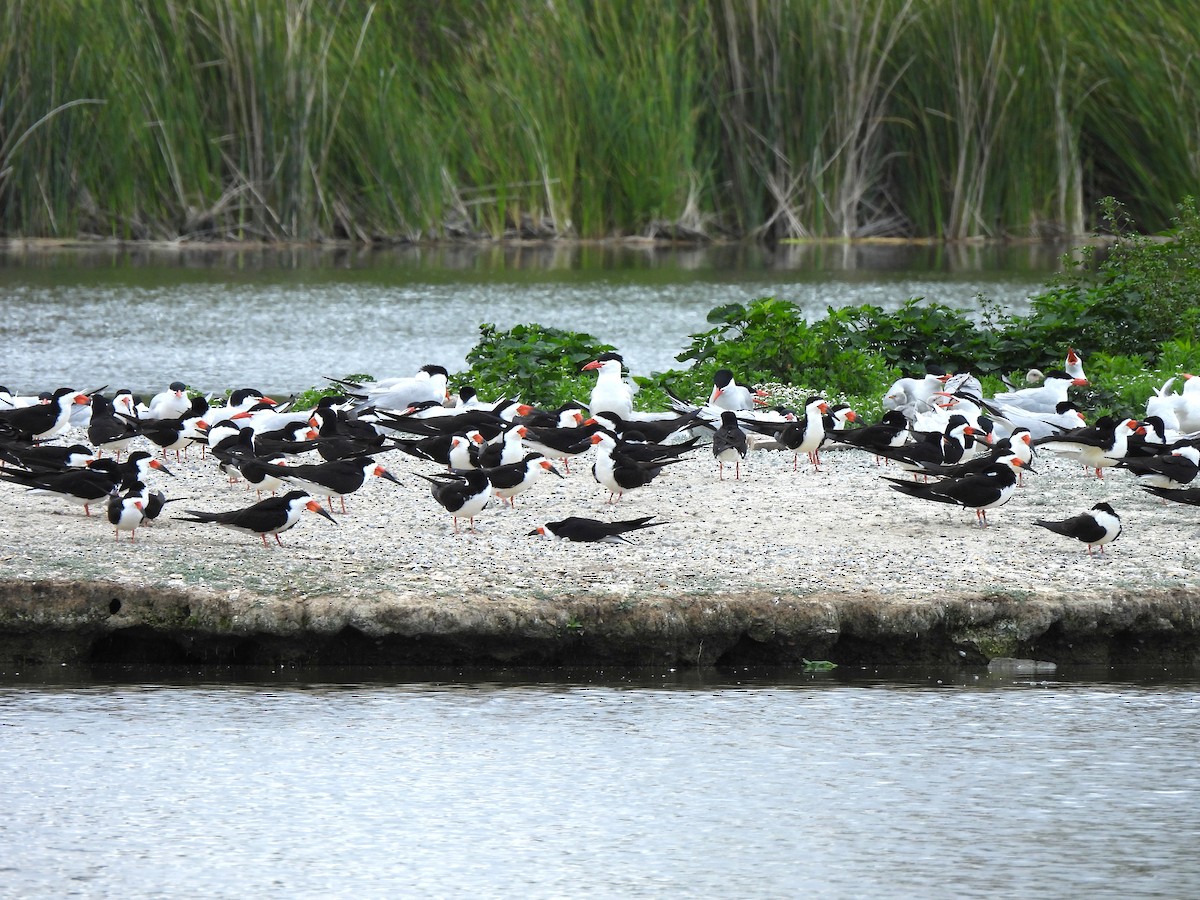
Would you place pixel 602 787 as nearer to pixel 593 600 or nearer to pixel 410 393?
pixel 593 600

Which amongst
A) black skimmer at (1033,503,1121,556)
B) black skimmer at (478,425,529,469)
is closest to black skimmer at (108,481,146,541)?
black skimmer at (478,425,529,469)

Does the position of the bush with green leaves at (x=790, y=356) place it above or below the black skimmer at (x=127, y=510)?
above

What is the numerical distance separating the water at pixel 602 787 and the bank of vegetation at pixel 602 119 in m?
22.8

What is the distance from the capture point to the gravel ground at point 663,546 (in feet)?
28.2

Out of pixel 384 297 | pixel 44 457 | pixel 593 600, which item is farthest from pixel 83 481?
pixel 384 297

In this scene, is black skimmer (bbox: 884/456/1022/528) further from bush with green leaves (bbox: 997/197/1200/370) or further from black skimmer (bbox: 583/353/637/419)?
bush with green leaves (bbox: 997/197/1200/370)

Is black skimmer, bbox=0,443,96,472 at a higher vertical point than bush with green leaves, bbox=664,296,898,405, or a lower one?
lower

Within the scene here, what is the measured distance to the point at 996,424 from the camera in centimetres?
1298

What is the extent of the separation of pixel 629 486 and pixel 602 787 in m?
4.11

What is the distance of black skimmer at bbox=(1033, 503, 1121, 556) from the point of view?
930 centimetres

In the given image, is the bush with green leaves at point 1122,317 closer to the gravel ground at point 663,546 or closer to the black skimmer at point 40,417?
the gravel ground at point 663,546

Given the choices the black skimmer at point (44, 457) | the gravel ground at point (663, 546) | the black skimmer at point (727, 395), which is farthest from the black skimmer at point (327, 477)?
the black skimmer at point (727, 395)

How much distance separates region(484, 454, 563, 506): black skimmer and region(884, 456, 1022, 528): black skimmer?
2.04 meters

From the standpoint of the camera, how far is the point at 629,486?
35.2ft
